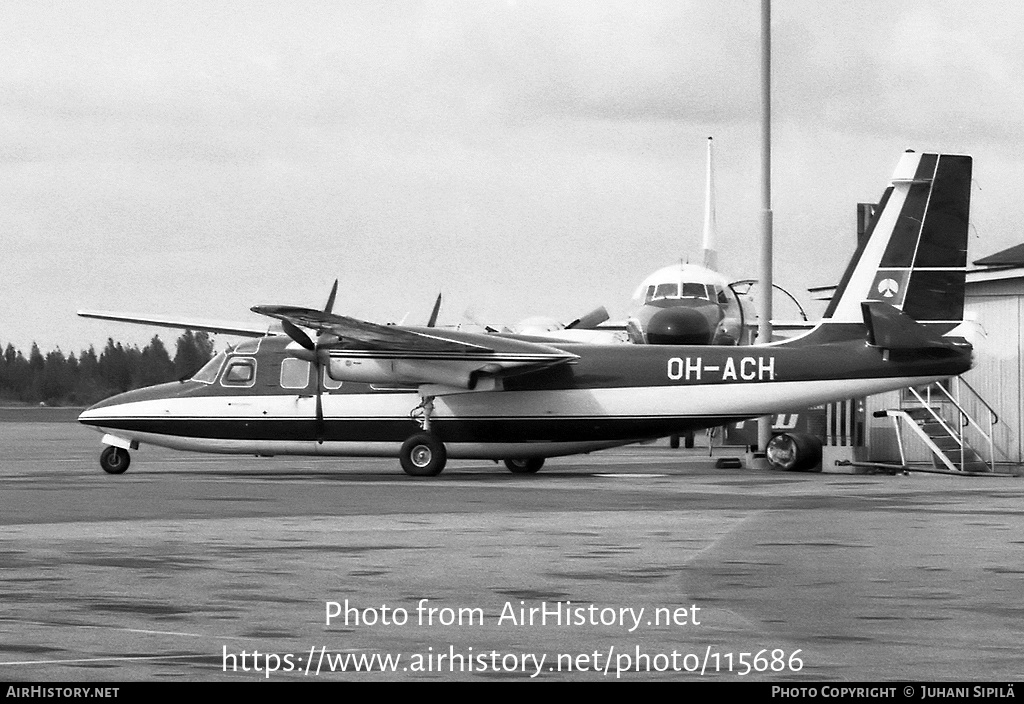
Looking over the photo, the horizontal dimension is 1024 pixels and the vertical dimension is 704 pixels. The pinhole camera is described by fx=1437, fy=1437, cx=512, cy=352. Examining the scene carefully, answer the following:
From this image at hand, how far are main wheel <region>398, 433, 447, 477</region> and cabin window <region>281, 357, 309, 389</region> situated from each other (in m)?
2.68

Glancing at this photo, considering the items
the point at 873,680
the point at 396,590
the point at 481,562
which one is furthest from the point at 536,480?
the point at 873,680

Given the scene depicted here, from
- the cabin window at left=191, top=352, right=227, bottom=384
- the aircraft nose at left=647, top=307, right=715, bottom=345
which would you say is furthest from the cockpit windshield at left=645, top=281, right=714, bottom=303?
the cabin window at left=191, top=352, right=227, bottom=384

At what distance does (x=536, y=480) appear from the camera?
26859mm

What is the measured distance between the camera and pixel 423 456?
27.5 m

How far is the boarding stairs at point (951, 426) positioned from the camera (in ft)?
98.8

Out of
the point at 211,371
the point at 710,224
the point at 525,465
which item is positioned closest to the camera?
the point at 211,371

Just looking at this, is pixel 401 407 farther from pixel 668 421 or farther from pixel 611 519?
pixel 611 519

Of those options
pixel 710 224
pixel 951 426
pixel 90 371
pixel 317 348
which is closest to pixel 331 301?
pixel 317 348

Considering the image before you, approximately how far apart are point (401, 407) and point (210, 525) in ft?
39.6

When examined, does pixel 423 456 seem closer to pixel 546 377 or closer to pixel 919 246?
pixel 546 377

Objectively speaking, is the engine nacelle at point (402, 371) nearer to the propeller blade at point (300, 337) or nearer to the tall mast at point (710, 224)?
the propeller blade at point (300, 337)

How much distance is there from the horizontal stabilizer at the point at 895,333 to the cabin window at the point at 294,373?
433 inches

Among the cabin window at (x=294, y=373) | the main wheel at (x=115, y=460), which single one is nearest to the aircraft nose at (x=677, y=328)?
the cabin window at (x=294, y=373)

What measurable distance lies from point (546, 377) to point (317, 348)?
14.6ft
